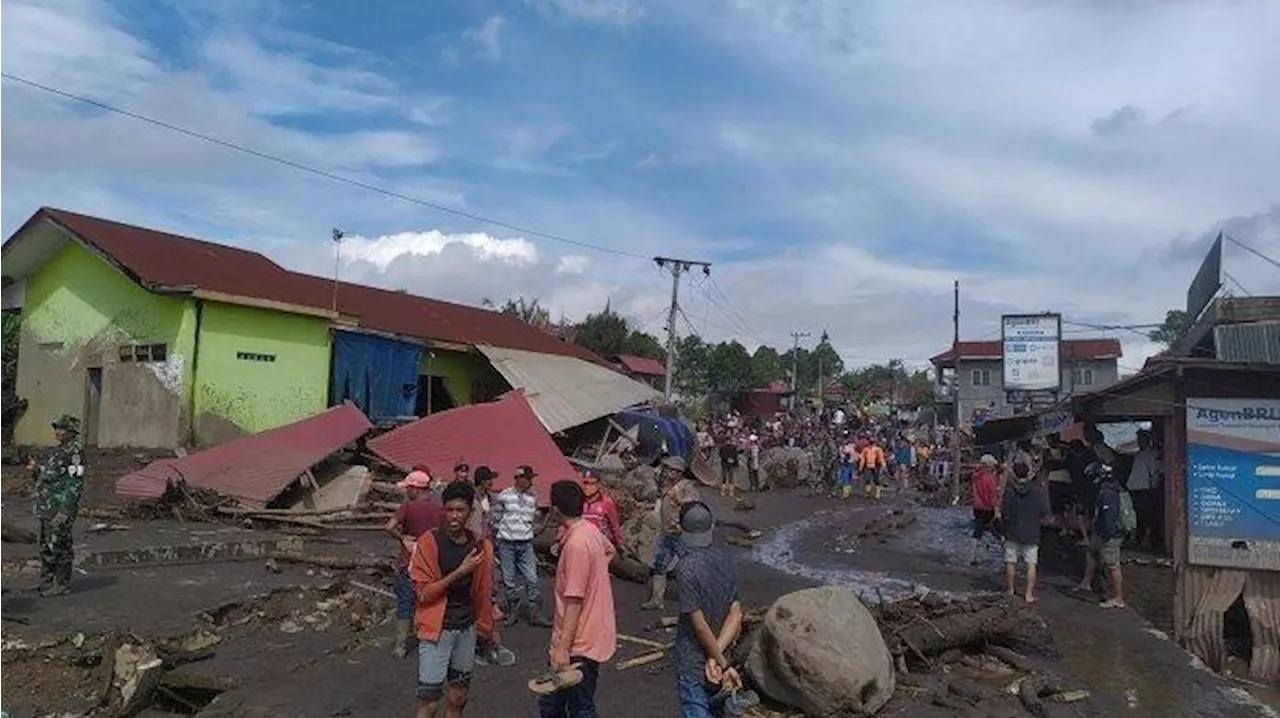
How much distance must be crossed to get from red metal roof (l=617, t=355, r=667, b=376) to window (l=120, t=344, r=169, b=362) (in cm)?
2846

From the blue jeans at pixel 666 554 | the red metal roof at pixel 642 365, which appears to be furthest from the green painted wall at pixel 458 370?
the red metal roof at pixel 642 365

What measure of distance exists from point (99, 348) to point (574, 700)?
18.7m

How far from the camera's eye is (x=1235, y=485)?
1234 centimetres

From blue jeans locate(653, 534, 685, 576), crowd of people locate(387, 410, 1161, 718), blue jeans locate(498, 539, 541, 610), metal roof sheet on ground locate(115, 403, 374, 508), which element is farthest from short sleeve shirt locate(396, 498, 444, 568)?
metal roof sheet on ground locate(115, 403, 374, 508)

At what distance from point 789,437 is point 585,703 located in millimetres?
34435

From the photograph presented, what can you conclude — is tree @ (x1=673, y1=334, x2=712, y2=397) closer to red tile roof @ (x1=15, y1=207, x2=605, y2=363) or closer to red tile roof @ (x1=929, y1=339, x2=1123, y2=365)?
red tile roof @ (x1=929, y1=339, x2=1123, y2=365)

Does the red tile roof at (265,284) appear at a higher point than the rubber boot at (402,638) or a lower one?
higher

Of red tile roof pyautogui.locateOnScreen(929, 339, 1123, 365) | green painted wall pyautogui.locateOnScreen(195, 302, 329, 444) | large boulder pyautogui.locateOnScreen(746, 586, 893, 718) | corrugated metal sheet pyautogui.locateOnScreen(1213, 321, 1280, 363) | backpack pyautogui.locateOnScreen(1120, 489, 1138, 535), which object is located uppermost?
red tile roof pyautogui.locateOnScreen(929, 339, 1123, 365)

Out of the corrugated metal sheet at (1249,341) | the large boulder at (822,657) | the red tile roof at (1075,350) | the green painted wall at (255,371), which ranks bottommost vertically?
the large boulder at (822,657)

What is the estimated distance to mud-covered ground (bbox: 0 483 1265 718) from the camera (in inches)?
282

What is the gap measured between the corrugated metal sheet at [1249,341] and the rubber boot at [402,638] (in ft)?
43.5

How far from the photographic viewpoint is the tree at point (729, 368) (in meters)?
57.1

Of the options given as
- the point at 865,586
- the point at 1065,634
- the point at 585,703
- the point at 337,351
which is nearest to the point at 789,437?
the point at 337,351

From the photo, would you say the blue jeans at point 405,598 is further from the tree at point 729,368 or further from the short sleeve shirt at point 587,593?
the tree at point 729,368
